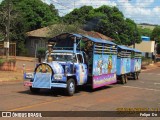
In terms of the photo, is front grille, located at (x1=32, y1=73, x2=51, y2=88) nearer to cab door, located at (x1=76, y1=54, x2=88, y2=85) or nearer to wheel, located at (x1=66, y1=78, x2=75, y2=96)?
wheel, located at (x1=66, y1=78, x2=75, y2=96)

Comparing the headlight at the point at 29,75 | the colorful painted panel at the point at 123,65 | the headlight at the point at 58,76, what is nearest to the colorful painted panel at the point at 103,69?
the colorful painted panel at the point at 123,65

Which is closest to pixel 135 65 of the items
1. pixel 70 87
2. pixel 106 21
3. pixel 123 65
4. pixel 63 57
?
pixel 123 65

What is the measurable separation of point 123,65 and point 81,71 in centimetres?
814

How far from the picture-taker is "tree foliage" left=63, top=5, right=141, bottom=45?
54.2 metres

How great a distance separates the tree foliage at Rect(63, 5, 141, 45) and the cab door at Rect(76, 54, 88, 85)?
35.5 meters

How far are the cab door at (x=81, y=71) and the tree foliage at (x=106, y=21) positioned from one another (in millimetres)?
35488

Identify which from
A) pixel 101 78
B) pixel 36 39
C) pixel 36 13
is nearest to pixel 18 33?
pixel 36 39

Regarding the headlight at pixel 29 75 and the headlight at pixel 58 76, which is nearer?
the headlight at pixel 58 76

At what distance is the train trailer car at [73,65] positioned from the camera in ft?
49.1

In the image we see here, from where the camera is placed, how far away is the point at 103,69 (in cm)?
1911

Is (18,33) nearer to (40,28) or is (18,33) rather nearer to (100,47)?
(40,28)

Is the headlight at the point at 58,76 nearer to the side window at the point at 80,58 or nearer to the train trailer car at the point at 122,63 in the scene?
the side window at the point at 80,58

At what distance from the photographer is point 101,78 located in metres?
18.8

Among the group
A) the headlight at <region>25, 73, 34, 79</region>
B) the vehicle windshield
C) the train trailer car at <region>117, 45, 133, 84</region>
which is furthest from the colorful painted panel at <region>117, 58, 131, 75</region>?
the headlight at <region>25, 73, 34, 79</region>
